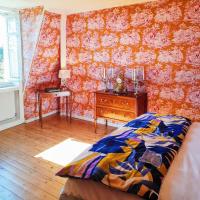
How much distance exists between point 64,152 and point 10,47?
2632 millimetres

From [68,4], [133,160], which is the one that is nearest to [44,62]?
[68,4]

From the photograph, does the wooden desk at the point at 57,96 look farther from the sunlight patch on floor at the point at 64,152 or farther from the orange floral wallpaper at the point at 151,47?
the sunlight patch on floor at the point at 64,152

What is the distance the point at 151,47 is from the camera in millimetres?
3707

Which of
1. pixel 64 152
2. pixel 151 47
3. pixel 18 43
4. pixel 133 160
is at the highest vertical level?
pixel 18 43

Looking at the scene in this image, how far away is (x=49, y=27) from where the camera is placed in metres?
4.34

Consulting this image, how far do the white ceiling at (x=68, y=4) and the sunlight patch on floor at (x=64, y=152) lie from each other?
2266 millimetres

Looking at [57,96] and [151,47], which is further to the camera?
[57,96]

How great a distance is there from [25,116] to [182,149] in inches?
140

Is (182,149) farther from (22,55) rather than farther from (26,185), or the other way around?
(22,55)

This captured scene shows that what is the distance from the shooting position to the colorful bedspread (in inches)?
52.1

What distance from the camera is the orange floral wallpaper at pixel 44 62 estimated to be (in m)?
4.26

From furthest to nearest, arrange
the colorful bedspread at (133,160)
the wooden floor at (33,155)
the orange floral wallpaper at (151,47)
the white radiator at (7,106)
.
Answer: the white radiator at (7,106) → the orange floral wallpaper at (151,47) → the wooden floor at (33,155) → the colorful bedspread at (133,160)

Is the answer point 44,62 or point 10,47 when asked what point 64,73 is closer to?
point 44,62

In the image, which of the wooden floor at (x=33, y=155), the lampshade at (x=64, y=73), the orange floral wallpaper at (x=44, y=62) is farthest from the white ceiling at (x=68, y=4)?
the wooden floor at (x=33, y=155)
